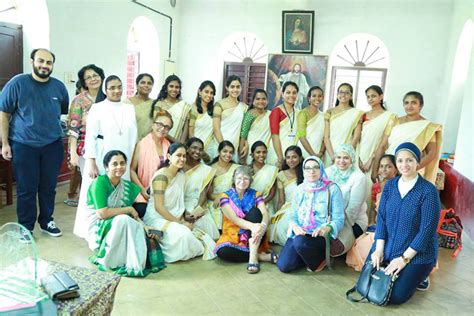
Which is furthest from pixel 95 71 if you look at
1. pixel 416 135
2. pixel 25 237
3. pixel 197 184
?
pixel 416 135

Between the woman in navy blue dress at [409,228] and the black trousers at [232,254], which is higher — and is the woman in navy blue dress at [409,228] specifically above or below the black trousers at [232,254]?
above

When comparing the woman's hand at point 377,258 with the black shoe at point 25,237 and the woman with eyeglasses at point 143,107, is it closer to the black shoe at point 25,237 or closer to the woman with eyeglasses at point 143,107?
the black shoe at point 25,237

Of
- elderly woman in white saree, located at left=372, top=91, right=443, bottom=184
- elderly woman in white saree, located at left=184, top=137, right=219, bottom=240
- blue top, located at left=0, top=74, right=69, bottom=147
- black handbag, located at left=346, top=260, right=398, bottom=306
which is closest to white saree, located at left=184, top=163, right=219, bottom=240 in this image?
elderly woman in white saree, located at left=184, top=137, right=219, bottom=240

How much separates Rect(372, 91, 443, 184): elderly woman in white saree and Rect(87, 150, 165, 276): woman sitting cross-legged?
7.02ft

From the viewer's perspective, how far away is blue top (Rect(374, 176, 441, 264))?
2.56 metres

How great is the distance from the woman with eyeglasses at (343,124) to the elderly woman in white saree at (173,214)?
4.93 ft

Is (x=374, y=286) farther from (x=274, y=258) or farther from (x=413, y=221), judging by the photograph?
(x=274, y=258)

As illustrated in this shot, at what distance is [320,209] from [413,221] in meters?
0.68

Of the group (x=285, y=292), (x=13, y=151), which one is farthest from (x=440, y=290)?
(x=13, y=151)

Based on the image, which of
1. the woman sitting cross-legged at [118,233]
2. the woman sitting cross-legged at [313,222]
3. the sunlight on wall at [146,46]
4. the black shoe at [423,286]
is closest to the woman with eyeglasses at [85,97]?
the woman sitting cross-legged at [118,233]

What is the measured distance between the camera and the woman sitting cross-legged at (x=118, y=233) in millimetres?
2873

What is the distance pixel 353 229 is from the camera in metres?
3.38

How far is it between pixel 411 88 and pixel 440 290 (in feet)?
17.1

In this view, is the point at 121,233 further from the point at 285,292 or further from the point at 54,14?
the point at 54,14
